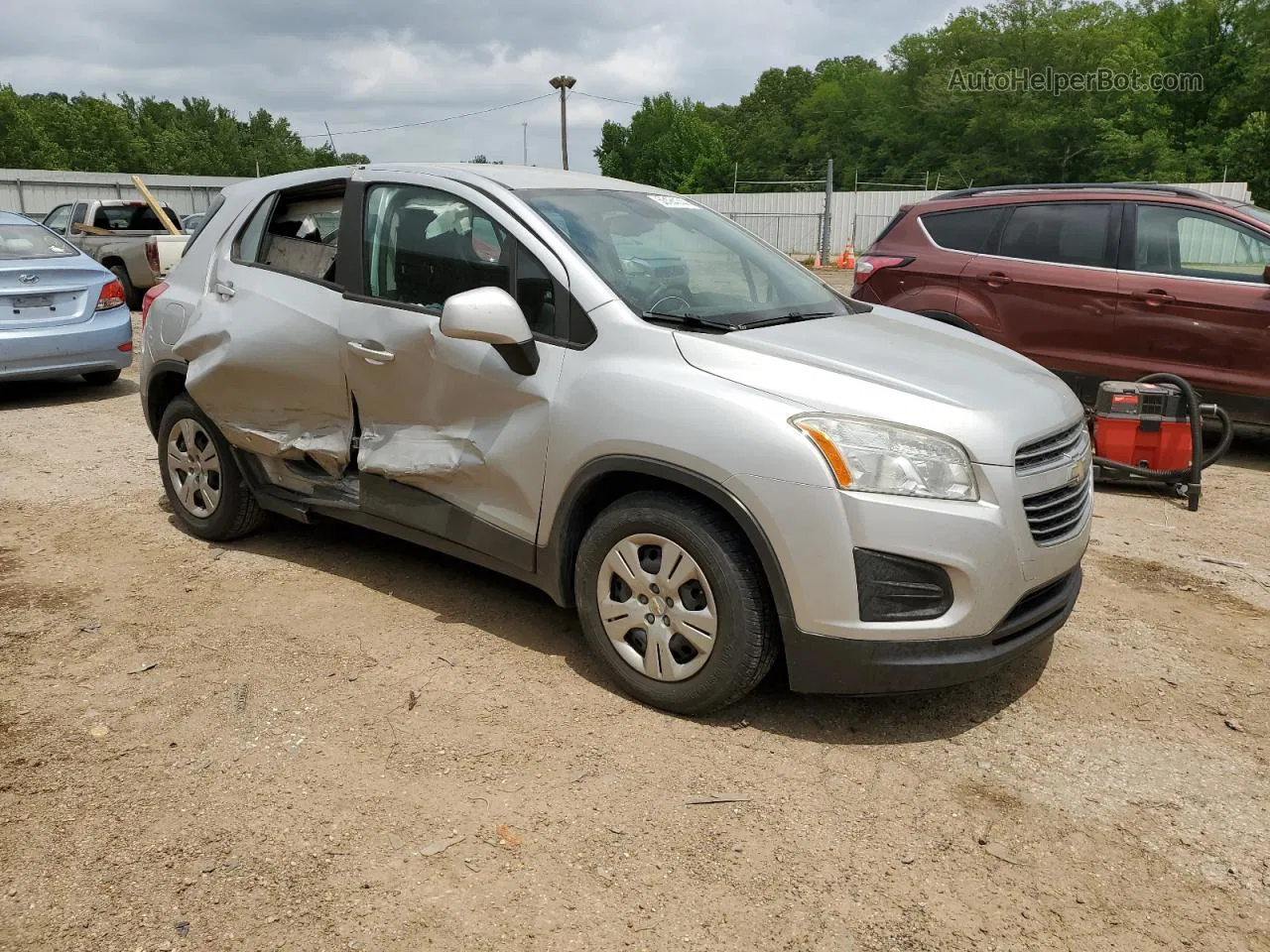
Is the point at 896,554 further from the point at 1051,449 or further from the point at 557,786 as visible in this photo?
the point at 557,786

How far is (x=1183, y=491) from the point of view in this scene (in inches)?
252

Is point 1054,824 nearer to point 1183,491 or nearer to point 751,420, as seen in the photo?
point 751,420

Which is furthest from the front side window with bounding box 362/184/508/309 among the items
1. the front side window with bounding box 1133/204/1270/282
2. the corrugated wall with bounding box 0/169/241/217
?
the corrugated wall with bounding box 0/169/241/217

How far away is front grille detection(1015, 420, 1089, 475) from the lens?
10.9 ft

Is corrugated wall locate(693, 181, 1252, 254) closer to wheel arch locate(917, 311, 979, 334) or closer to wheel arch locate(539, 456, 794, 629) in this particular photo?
wheel arch locate(917, 311, 979, 334)

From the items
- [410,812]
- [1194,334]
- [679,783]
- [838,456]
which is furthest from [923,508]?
[1194,334]

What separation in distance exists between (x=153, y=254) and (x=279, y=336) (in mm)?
11705

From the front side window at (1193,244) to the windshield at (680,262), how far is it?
368 cm

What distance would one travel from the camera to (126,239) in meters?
15.6

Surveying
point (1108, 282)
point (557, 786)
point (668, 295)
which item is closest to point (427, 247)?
point (668, 295)

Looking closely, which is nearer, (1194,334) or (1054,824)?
(1054,824)

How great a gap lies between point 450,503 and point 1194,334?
208 inches

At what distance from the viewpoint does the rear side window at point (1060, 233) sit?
7398 mm

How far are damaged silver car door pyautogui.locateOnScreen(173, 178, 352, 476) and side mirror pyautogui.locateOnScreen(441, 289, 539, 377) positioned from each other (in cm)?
94
